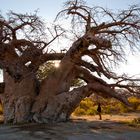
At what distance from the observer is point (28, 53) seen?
18.2 meters

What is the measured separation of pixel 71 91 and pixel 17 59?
3248 millimetres

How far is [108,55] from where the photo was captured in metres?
17.8

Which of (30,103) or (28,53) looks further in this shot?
(28,53)

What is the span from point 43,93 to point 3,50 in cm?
294

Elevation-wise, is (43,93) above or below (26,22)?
below

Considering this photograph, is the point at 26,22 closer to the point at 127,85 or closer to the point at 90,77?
the point at 90,77

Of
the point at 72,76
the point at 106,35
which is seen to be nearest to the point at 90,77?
the point at 72,76

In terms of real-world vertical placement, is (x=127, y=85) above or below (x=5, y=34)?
below

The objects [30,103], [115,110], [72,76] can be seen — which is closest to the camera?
[30,103]

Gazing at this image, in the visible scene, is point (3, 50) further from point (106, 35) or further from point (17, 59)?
point (106, 35)

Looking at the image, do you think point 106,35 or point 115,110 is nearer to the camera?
point 106,35

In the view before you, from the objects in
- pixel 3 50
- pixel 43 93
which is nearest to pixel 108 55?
pixel 43 93

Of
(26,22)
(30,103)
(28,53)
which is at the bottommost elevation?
(30,103)

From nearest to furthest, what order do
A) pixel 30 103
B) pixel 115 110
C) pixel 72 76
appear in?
1. pixel 30 103
2. pixel 72 76
3. pixel 115 110
